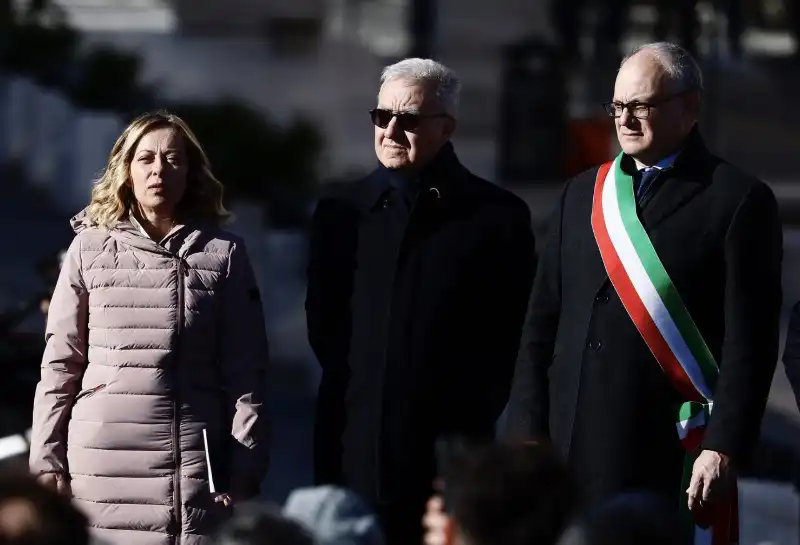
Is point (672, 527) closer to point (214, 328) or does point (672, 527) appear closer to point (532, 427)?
point (532, 427)

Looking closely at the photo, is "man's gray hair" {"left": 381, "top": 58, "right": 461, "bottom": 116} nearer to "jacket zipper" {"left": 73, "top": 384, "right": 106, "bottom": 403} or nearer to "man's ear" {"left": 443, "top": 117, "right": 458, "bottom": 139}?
"man's ear" {"left": 443, "top": 117, "right": 458, "bottom": 139}

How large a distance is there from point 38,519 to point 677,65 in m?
2.17

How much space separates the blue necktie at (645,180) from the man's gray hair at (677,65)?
215mm

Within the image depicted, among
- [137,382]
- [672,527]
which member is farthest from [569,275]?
[672,527]

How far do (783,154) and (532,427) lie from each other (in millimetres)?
14647

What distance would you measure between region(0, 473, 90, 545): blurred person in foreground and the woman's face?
5.83 feet

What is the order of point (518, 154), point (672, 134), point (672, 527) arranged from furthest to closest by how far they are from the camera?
point (518, 154) < point (672, 134) < point (672, 527)

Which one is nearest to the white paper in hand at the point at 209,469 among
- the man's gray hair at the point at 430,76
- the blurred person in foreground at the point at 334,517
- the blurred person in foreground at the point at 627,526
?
the man's gray hair at the point at 430,76

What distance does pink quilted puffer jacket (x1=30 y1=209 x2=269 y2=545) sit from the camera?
15.0ft

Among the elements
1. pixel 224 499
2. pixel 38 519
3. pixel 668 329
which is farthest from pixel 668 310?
pixel 38 519

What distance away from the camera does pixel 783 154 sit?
18.6 meters

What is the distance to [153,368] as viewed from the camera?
179 inches

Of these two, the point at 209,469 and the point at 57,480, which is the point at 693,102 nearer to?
the point at 209,469

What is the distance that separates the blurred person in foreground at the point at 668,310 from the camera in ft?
13.9
